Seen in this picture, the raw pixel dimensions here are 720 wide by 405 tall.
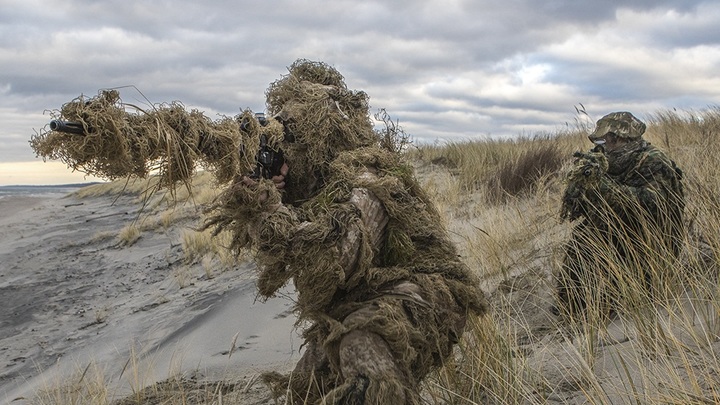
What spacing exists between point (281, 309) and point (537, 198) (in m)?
3.57

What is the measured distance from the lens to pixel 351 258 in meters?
3.25

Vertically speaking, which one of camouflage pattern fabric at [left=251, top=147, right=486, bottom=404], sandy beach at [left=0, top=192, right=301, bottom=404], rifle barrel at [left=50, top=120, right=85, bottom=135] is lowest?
sandy beach at [left=0, top=192, right=301, bottom=404]

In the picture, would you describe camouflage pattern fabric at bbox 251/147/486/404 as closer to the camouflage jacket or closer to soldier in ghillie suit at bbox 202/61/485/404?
soldier in ghillie suit at bbox 202/61/485/404

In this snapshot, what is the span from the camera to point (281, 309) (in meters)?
7.30

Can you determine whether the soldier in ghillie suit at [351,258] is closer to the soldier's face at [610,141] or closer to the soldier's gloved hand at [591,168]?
the soldier's gloved hand at [591,168]

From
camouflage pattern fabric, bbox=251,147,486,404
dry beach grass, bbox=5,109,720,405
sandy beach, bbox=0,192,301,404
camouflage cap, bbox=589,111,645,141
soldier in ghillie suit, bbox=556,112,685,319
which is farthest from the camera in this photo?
sandy beach, bbox=0,192,301,404

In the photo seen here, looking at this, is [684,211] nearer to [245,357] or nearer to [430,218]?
[430,218]

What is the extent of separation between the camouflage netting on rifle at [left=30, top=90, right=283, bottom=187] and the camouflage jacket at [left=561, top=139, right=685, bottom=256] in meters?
2.77

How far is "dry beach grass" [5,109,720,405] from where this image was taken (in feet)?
11.8

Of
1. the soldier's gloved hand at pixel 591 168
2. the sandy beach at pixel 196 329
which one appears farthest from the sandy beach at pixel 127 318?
the soldier's gloved hand at pixel 591 168

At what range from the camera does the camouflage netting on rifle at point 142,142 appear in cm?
253

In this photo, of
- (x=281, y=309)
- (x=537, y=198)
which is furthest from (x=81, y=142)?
(x=537, y=198)

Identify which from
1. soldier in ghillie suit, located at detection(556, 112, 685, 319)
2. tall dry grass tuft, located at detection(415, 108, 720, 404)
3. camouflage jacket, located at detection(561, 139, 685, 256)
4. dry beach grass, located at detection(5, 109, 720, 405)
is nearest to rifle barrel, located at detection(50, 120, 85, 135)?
dry beach grass, located at detection(5, 109, 720, 405)

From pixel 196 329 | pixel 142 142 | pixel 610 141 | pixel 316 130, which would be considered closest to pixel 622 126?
pixel 610 141
